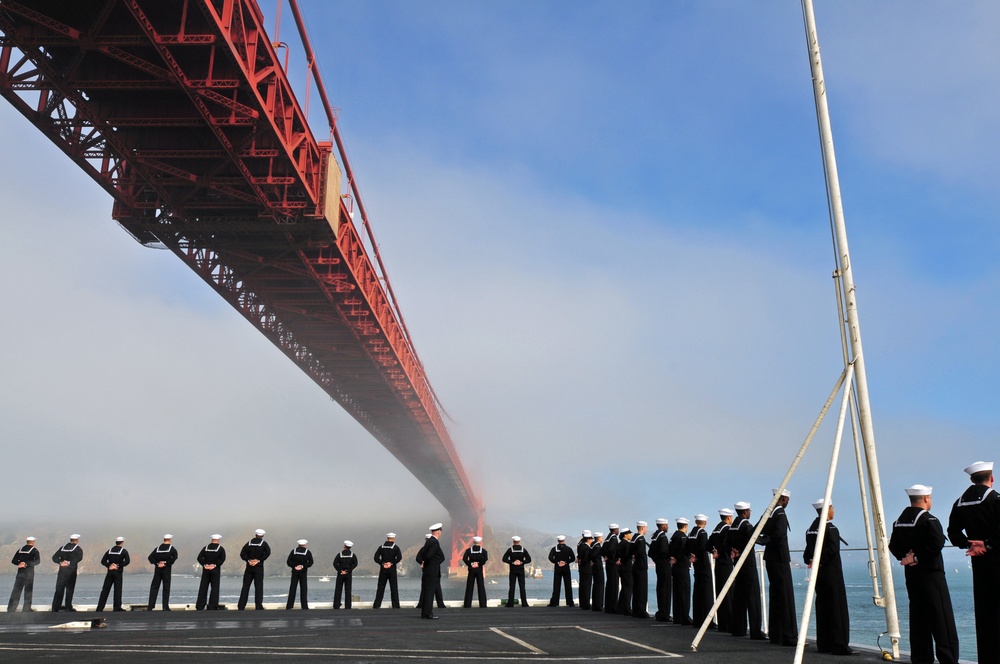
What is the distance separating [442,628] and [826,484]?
271 inches

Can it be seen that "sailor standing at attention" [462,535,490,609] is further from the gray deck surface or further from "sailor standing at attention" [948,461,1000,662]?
"sailor standing at attention" [948,461,1000,662]

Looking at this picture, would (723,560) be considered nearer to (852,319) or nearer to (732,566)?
(732,566)

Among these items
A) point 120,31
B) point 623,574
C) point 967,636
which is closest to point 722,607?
point 623,574

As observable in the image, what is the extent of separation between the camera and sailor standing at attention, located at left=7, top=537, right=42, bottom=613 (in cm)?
1780

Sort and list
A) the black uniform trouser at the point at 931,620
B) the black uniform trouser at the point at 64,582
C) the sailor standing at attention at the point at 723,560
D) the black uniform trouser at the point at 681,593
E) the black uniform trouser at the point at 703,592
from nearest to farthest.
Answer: the black uniform trouser at the point at 931,620 < the sailor standing at attention at the point at 723,560 < the black uniform trouser at the point at 703,592 < the black uniform trouser at the point at 681,593 < the black uniform trouser at the point at 64,582

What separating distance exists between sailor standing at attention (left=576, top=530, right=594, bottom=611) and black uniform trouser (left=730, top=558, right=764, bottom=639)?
7174 millimetres

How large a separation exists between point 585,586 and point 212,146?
44.9 feet

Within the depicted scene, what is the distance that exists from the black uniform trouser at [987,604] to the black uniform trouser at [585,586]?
37.8 feet

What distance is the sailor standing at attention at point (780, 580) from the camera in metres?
9.38

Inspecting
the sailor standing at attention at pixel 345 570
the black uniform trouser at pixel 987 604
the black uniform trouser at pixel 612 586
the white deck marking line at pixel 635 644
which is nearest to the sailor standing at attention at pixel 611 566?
the black uniform trouser at pixel 612 586

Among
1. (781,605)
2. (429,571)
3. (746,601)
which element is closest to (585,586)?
(429,571)

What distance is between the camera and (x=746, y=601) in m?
10.4

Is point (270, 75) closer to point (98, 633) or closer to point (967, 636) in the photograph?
point (98, 633)

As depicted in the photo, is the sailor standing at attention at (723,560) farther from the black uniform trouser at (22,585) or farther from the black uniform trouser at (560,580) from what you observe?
the black uniform trouser at (22,585)
